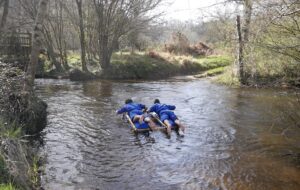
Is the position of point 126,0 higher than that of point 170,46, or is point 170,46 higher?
point 126,0

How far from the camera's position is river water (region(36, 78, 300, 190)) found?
8.06m

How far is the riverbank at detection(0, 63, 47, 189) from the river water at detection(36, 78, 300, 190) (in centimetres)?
44

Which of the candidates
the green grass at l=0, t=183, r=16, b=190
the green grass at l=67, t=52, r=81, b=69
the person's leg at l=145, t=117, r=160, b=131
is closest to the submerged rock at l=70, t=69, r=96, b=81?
the green grass at l=67, t=52, r=81, b=69

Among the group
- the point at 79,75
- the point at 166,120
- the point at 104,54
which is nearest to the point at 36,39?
the point at 166,120

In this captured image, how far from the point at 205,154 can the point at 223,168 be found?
1094 mm

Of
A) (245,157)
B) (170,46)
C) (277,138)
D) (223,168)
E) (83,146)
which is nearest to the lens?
(223,168)

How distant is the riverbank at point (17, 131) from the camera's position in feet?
20.5

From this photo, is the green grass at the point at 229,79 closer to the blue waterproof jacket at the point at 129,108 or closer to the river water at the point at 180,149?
the river water at the point at 180,149

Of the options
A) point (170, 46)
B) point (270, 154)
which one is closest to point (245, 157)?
point (270, 154)

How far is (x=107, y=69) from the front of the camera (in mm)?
26422

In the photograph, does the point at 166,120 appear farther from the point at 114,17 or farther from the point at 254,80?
the point at 114,17

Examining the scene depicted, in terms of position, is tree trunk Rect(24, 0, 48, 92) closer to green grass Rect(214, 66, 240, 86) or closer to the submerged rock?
green grass Rect(214, 66, 240, 86)

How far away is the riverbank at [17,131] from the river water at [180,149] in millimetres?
444

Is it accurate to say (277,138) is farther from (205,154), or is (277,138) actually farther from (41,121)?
(41,121)
